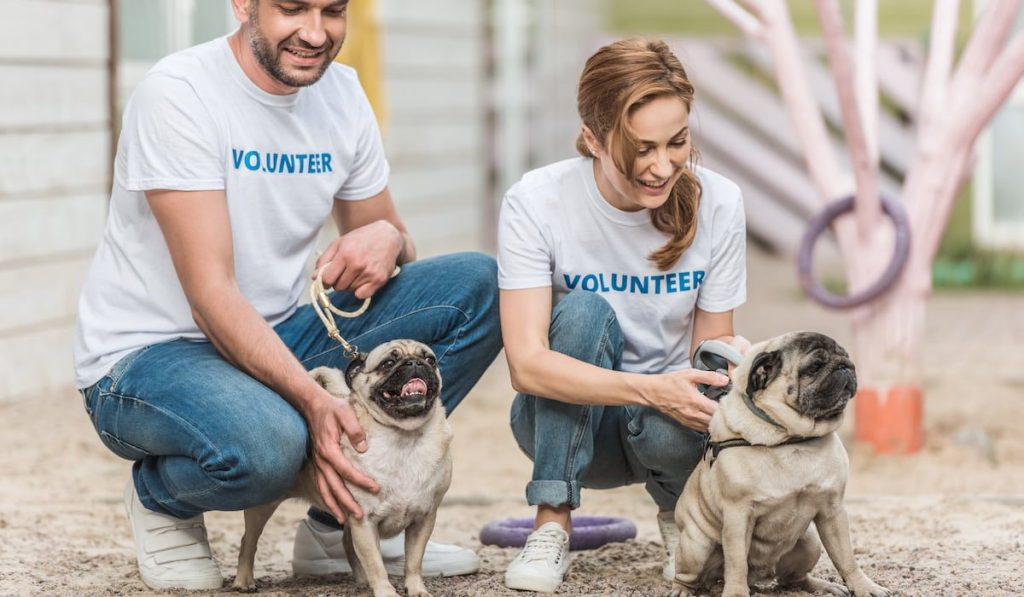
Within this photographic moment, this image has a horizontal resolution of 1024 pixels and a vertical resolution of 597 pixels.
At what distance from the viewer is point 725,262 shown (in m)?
3.54

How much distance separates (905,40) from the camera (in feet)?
41.1

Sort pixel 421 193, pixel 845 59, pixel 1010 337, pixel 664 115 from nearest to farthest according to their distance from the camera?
pixel 664 115, pixel 845 59, pixel 1010 337, pixel 421 193

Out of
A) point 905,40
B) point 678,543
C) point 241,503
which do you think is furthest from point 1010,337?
point 241,503

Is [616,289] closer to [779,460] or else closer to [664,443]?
[664,443]

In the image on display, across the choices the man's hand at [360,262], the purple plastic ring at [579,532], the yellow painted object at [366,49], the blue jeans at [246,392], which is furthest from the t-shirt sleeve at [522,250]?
the yellow painted object at [366,49]

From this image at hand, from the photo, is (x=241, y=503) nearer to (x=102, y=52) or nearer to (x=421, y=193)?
(x=102, y=52)

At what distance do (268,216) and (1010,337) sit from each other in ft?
19.8

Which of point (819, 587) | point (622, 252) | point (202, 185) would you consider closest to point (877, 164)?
point (622, 252)

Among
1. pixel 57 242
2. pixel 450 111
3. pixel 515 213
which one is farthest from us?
pixel 450 111

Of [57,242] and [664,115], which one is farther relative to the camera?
[57,242]

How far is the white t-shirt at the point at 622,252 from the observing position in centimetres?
348

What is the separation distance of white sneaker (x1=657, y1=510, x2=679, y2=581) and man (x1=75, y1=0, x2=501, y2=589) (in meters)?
0.48

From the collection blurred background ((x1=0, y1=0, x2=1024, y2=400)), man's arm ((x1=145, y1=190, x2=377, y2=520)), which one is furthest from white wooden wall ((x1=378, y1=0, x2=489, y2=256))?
man's arm ((x1=145, y1=190, x2=377, y2=520))

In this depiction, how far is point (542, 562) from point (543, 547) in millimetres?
49
